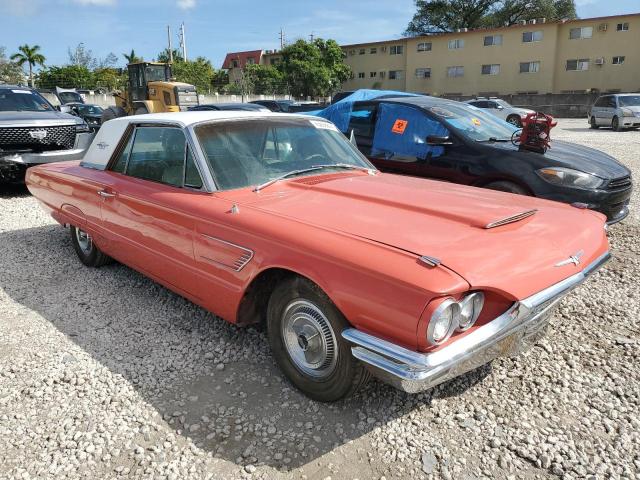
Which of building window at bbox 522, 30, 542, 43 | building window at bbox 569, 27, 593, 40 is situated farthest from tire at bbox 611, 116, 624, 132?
building window at bbox 522, 30, 542, 43

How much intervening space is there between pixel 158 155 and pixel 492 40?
4624 centimetres

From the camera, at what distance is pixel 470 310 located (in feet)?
7.06

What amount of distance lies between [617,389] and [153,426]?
261 cm

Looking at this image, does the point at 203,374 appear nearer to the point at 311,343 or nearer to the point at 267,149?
the point at 311,343

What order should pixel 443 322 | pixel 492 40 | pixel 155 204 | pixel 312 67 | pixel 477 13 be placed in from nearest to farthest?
pixel 443 322 → pixel 155 204 → pixel 492 40 → pixel 312 67 → pixel 477 13

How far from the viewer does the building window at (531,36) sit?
40688 mm

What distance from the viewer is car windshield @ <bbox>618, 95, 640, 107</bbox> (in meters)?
19.5

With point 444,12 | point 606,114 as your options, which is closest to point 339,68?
point 444,12

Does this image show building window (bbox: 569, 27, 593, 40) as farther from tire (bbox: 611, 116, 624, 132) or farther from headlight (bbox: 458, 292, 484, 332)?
headlight (bbox: 458, 292, 484, 332)

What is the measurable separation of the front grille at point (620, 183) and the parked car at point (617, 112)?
17207 mm

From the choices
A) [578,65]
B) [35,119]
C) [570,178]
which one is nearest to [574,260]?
[570,178]

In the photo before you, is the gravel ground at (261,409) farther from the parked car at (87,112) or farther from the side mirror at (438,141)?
the parked car at (87,112)

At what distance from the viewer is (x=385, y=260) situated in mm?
2131

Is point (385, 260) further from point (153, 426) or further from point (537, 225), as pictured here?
point (153, 426)
